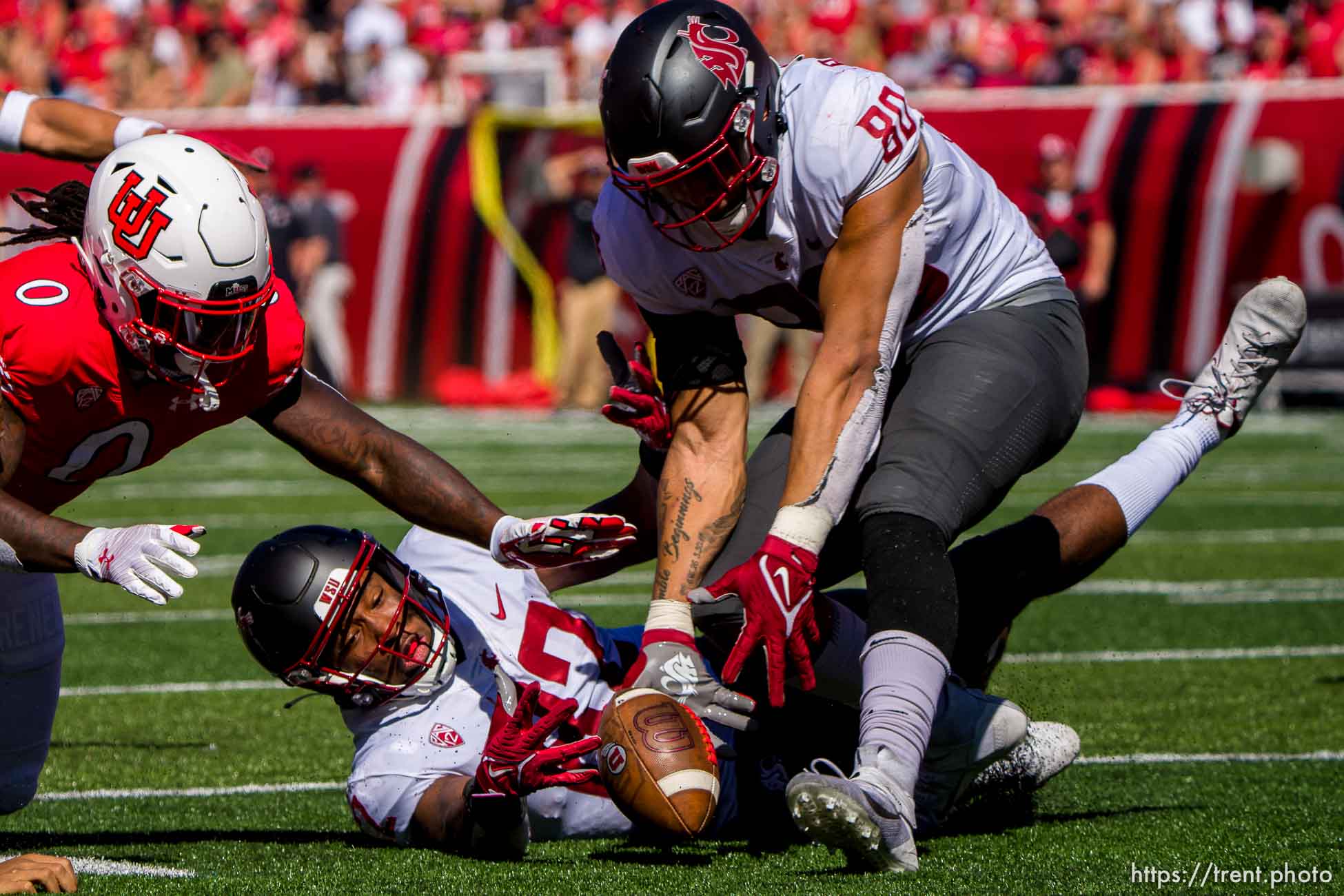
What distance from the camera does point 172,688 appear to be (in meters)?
5.13

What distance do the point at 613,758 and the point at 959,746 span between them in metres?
0.67

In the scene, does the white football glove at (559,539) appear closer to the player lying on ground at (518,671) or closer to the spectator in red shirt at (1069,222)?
the player lying on ground at (518,671)

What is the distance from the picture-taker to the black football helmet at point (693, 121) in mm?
3293

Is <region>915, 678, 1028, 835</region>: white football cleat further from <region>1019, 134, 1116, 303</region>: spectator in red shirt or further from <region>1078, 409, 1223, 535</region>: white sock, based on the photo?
<region>1019, 134, 1116, 303</region>: spectator in red shirt

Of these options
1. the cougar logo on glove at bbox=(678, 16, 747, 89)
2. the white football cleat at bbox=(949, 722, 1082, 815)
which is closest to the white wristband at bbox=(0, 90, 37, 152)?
the cougar logo on glove at bbox=(678, 16, 747, 89)

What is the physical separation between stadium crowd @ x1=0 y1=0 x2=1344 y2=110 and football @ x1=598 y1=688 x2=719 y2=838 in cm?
1020

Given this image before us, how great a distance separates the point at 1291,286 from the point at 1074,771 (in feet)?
Answer: 3.91

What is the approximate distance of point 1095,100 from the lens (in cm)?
1238

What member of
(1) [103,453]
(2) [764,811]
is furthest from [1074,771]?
(1) [103,453]

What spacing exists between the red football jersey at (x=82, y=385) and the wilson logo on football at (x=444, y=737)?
2.37ft

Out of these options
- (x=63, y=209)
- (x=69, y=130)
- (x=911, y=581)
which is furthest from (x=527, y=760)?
(x=69, y=130)

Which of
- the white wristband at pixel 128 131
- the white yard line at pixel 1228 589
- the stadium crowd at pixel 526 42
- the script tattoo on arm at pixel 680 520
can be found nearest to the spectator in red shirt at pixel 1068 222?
the stadium crowd at pixel 526 42

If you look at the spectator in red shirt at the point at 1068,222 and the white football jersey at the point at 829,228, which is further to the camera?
the spectator in red shirt at the point at 1068,222

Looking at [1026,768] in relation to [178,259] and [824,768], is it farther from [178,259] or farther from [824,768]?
[178,259]
